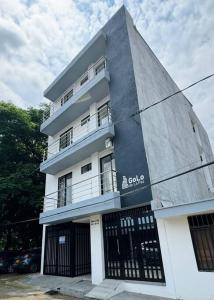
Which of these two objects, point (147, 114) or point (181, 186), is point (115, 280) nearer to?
point (181, 186)

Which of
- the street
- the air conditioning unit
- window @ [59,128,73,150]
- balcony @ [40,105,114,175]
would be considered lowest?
the street

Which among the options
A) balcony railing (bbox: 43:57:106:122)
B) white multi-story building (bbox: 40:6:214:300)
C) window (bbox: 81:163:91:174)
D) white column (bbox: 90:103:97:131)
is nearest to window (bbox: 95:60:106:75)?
balcony railing (bbox: 43:57:106:122)

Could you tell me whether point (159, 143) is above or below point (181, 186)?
above

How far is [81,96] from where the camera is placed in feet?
41.1

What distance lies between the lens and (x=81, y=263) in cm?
1192

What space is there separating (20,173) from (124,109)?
10422 mm

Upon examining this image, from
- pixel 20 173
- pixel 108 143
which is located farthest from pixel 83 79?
pixel 20 173

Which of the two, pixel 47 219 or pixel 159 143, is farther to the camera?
pixel 47 219

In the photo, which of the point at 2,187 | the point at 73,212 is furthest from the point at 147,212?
the point at 2,187

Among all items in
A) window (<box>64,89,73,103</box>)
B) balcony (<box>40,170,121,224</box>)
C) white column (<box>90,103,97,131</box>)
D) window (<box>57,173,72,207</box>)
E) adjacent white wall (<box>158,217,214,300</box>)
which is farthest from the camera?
window (<box>64,89,73,103</box>)

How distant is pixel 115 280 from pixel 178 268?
10.00 feet

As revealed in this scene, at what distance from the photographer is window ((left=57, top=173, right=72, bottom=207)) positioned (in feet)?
42.9

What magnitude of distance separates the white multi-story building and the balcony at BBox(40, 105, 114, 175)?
2.4 inches

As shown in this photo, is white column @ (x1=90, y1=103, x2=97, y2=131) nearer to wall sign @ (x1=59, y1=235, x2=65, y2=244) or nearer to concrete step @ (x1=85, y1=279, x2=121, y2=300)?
wall sign @ (x1=59, y1=235, x2=65, y2=244)
